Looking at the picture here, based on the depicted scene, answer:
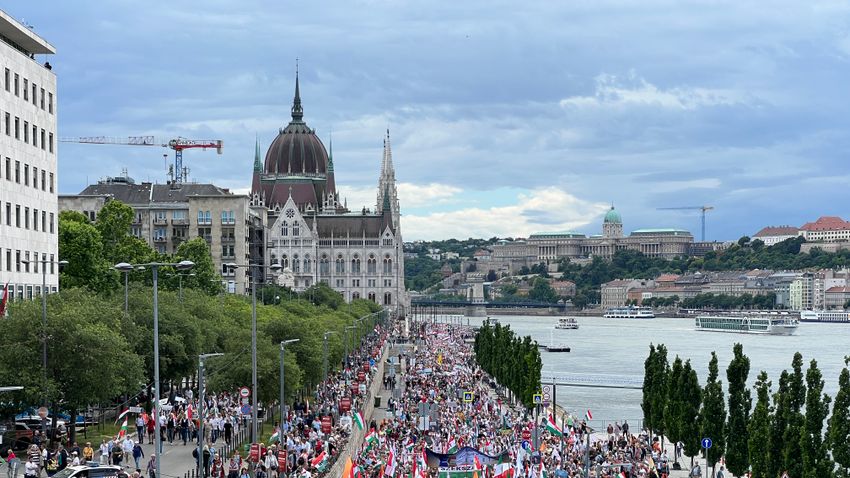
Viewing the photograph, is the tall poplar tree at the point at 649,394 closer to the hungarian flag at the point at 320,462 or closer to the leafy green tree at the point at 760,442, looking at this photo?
the leafy green tree at the point at 760,442

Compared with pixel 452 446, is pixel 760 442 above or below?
above

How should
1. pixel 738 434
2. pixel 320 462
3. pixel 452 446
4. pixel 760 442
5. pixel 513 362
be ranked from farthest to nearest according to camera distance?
pixel 513 362 < pixel 738 434 < pixel 452 446 < pixel 760 442 < pixel 320 462

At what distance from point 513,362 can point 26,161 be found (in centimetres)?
4876

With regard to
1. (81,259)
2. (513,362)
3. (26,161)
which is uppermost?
(26,161)

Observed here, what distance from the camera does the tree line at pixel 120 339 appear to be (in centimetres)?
5075

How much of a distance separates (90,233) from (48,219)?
60.1 ft

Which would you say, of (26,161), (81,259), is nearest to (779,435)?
(26,161)

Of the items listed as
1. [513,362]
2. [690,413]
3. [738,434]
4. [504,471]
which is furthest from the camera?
[513,362]

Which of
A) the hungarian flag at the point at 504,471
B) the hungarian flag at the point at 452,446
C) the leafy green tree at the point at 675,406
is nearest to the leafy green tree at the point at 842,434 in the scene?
the hungarian flag at the point at 504,471

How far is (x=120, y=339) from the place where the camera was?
54125 millimetres

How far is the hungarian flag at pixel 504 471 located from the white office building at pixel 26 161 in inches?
1046

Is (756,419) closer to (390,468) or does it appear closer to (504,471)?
(504,471)

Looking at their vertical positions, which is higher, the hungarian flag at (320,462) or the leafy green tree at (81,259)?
the leafy green tree at (81,259)

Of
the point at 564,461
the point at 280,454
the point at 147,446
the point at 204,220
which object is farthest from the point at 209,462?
the point at 204,220
